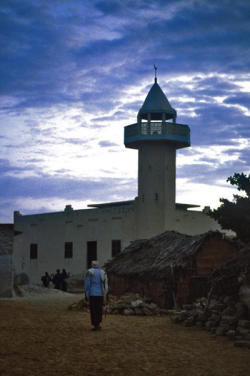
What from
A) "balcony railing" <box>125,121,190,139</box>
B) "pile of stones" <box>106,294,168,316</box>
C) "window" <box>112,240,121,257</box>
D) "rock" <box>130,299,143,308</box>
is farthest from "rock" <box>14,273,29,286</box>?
"rock" <box>130,299,143,308</box>

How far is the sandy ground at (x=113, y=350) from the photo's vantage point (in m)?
8.59

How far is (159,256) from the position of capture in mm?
21609

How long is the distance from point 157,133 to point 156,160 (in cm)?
161

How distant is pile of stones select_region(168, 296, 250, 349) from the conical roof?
20.7 metres

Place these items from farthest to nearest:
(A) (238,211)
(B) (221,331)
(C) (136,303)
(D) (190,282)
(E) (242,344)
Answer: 1. (A) (238,211)
2. (D) (190,282)
3. (C) (136,303)
4. (B) (221,331)
5. (E) (242,344)

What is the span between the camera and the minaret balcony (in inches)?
1385

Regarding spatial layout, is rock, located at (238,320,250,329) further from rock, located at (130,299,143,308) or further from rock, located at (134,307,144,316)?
rock, located at (130,299,143,308)

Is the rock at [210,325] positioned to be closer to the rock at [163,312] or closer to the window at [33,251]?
the rock at [163,312]

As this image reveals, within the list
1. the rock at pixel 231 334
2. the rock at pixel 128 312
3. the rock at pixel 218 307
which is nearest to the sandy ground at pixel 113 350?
the rock at pixel 231 334

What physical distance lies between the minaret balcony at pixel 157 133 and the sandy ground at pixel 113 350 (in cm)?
2092

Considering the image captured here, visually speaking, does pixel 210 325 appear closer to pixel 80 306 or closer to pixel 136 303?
pixel 136 303

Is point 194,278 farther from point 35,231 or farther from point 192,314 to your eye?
point 35,231

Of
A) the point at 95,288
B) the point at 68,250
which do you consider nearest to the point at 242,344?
the point at 95,288

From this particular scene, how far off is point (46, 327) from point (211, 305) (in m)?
4.14
